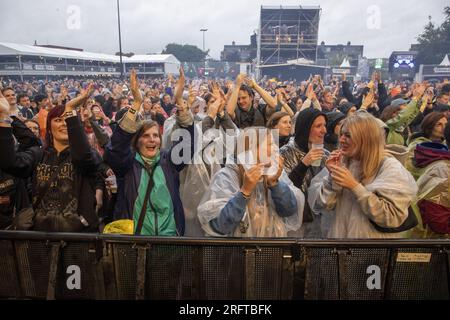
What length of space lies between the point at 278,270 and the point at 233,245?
0.97 feet

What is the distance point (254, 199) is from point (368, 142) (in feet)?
2.71

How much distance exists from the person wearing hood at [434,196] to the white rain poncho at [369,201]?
284mm

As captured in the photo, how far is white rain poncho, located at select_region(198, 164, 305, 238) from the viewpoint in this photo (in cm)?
209

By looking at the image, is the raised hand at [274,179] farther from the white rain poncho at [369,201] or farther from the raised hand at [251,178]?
the white rain poncho at [369,201]

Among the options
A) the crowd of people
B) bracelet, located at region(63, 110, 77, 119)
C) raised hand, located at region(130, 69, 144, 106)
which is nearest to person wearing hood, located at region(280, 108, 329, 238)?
the crowd of people

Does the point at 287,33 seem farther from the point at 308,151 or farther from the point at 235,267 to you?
the point at 235,267

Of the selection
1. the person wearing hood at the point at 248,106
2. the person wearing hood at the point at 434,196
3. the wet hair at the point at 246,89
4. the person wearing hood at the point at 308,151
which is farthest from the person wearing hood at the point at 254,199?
the wet hair at the point at 246,89

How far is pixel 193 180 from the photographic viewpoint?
3.37m

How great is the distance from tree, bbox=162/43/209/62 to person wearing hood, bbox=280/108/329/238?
3311 inches

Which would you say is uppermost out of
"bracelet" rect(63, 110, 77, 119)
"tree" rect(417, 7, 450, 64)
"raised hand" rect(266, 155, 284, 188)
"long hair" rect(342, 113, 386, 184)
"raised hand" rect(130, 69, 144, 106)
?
"tree" rect(417, 7, 450, 64)

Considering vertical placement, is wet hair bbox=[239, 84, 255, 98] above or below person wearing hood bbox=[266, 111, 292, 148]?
above

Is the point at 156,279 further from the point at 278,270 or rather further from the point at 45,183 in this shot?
the point at 45,183

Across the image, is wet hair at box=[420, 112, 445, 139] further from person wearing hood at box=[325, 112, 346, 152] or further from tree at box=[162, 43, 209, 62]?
tree at box=[162, 43, 209, 62]

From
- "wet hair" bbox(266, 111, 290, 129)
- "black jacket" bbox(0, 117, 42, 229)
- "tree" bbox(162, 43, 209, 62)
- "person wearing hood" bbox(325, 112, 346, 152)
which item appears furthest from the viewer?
"tree" bbox(162, 43, 209, 62)
